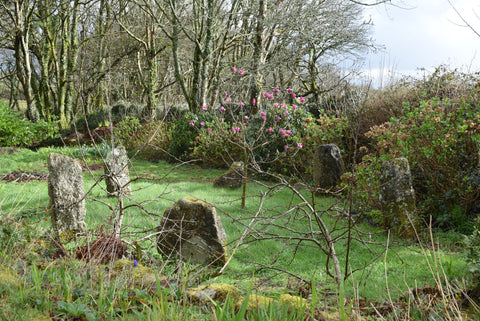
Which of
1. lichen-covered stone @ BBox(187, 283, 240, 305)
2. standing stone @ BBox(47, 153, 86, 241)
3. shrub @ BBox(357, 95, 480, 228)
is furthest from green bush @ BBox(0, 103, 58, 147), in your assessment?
lichen-covered stone @ BBox(187, 283, 240, 305)

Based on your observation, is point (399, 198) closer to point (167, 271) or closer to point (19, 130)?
point (167, 271)

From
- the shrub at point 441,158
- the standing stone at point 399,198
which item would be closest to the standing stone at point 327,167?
the shrub at point 441,158

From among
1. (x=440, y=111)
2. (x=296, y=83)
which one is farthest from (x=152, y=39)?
(x=440, y=111)

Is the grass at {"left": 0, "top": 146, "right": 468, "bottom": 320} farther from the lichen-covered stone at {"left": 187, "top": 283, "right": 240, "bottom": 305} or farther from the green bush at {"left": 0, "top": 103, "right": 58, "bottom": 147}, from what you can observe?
the green bush at {"left": 0, "top": 103, "right": 58, "bottom": 147}

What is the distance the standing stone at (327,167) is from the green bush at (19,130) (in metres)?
13.2

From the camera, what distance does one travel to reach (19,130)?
52.2 ft

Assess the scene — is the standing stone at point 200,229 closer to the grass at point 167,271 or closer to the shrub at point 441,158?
the grass at point 167,271

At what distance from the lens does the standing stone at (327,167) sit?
28.7ft

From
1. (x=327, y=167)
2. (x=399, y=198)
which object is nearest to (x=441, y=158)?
(x=399, y=198)

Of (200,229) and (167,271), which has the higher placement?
(200,229)

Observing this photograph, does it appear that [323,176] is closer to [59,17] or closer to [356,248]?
[356,248]

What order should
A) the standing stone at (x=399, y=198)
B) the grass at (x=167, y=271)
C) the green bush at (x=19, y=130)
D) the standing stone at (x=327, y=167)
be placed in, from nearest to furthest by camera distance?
the grass at (x=167, y=271) → the standing stone at (x=399, y=198) → the standing stone at (x=327, y=167) → the green bush at (x=19, y=130)

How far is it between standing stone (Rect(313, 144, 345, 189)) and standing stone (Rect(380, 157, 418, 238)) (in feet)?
8.59

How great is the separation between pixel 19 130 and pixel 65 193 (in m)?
13.0
